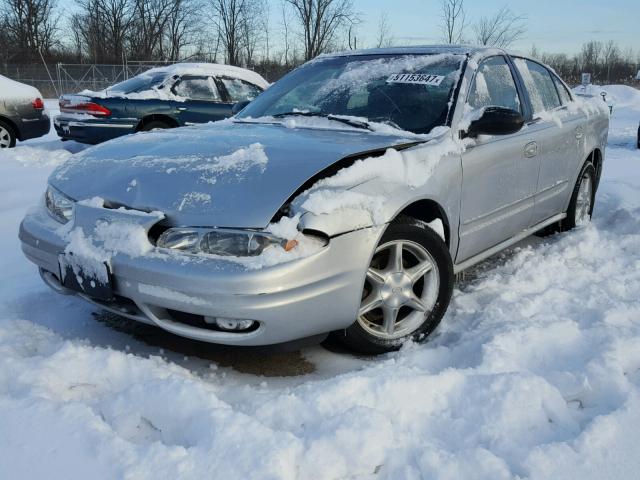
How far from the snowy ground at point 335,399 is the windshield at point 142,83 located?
6.24 m

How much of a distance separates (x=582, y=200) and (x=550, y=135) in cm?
106

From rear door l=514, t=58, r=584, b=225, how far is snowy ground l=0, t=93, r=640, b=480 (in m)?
0.94

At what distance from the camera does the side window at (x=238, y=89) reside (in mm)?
9367

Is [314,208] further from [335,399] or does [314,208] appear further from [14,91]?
[14,91]

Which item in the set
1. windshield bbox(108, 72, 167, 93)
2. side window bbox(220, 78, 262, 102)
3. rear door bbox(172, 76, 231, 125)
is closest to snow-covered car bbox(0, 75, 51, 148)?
windshield bbox(108, 72, 167, 93)

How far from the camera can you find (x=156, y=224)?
2.37 meters

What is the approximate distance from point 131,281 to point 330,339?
2.98ft

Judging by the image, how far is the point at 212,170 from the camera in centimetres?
252

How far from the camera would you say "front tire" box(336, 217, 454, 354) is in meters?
2.62

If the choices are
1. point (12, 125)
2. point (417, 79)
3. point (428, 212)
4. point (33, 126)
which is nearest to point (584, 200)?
point (417, 79)

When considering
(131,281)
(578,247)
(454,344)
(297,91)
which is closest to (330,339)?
(454,344)

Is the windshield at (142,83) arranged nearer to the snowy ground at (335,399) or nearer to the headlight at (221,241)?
the snowy ground at (335,399)

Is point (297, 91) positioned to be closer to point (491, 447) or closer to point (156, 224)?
point (156, 224)

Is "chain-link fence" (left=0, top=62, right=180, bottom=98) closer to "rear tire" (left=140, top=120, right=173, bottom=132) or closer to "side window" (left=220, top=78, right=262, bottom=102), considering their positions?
"side window" (left=220, top=78, right=262, bottom=102)
